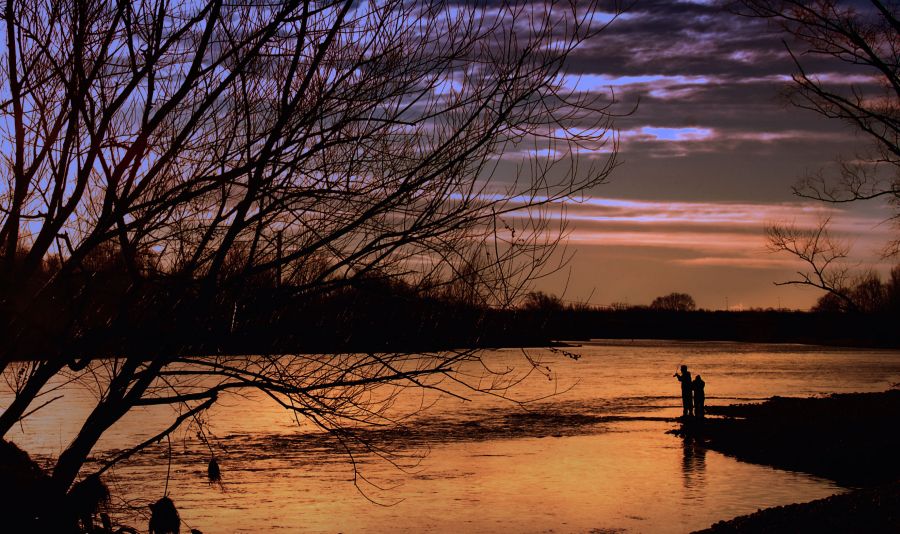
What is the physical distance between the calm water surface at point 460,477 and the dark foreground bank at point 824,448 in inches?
48.4

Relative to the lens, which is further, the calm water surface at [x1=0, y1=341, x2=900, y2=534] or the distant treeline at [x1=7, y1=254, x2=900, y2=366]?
the calm water surface at [x1=0, y1=341, x2=900, y2=534]

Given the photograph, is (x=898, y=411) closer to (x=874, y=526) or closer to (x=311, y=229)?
(x=874, y=526)

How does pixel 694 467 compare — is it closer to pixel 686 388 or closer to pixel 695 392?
pixel 695 392

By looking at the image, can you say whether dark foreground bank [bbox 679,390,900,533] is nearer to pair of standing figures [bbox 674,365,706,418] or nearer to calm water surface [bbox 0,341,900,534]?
pair of standing figures [bbox 674,365,706,418]

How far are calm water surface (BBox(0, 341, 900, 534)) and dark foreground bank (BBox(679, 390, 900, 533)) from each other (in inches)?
48.4

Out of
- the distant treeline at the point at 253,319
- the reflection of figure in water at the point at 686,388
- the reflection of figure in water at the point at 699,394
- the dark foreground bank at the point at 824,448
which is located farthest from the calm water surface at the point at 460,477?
the distant treeline at the point at 253,319

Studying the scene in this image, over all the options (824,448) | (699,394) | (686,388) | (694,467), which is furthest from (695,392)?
(694,467)

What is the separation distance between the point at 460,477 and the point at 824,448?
12.2 meters

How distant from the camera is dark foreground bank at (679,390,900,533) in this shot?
11.2 m

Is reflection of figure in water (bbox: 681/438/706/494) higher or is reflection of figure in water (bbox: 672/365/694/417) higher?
reflection of figure in water (bbox: 672/365/694/417)

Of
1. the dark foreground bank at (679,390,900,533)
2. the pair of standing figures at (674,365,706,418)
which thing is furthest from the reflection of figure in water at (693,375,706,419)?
the dark foreground bank at (679,390,900,533)

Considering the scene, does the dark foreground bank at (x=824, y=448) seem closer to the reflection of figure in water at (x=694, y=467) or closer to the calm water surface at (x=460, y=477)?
the reflection of figure in water at (x=694, y=467)

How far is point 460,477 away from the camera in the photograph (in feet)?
89.2

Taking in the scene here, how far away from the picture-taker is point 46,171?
668 centimetres
